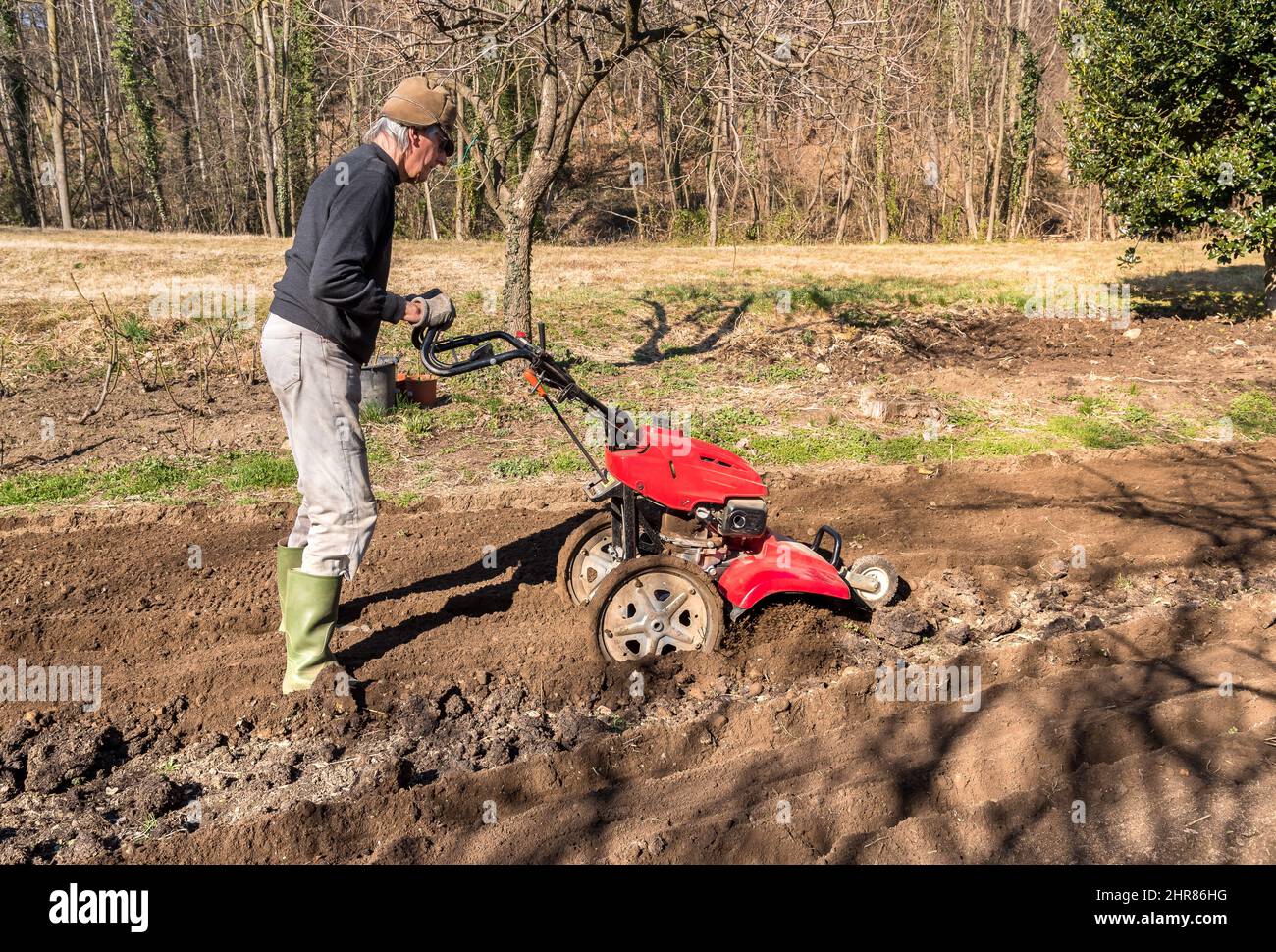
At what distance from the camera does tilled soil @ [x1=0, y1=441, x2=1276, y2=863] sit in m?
3.72

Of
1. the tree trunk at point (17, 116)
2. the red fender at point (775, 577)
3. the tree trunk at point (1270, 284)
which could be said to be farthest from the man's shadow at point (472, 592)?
the tree trunk at point (17, 116)

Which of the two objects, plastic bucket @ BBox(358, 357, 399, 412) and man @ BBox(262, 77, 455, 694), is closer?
man @ BBox(262, 77, 455, 694)

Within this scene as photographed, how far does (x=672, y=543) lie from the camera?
532 centimetres

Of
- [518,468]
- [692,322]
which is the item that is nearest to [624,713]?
[518,468]

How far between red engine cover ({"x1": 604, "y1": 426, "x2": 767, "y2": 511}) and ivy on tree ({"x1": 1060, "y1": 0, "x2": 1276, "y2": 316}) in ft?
35.6

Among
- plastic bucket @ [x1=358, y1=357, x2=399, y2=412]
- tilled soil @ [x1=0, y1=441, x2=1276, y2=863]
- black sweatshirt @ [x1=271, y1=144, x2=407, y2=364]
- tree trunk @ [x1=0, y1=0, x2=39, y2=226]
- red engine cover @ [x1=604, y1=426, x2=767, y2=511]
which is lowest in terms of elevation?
tilled soil @ [x1=0, y1=441, x2=1276, y2=863]

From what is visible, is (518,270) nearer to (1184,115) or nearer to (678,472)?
(678,472)

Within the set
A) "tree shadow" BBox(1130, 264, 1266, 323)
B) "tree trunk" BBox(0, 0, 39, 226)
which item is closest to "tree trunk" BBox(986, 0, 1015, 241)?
"tree shadow" BBox(1130, 264, 1266, 323)

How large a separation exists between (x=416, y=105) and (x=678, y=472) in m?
2.07

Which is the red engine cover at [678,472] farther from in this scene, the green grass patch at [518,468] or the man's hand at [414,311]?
the green grass patch at [518,468]

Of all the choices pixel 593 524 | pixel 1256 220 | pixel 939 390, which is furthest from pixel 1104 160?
pixel 593 524

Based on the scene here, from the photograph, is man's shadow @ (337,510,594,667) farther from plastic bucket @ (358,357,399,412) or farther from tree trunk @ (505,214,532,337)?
tree trunk @ (505,214,532,337)

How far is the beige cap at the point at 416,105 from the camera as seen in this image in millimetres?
4363

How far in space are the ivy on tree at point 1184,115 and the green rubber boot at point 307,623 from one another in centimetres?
1269
